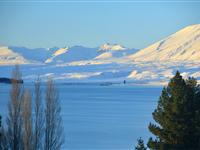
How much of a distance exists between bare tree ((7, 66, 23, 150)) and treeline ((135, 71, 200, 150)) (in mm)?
6159

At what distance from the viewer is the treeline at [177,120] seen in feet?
65.6

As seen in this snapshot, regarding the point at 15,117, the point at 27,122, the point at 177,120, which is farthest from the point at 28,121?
the point at 177,120

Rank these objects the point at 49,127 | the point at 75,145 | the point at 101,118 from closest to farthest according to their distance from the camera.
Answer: the point at 49,127, the point at 75,145, the point at 101,118

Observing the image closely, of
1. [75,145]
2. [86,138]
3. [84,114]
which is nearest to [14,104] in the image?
[75,145]

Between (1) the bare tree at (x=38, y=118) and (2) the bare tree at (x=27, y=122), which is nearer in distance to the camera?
(2) the bare tree at (x=27, y=122)

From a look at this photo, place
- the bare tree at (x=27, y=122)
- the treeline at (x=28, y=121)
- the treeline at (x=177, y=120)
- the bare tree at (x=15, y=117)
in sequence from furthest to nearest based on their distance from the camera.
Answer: the bare tree at (x=15, y=117) → the treeline at (x=28, y=121) → the bare tree at (x=27, y=122) → the treeline at (x=177, y=120)

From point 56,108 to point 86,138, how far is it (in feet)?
54.4

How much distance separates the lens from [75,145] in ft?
128

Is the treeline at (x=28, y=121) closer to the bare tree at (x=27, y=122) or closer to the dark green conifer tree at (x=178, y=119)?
the bare tree at (x=27, y=122)

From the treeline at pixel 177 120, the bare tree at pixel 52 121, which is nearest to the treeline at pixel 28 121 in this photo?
the bare tree at pixel 52 121

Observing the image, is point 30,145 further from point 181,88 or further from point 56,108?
point 181,88

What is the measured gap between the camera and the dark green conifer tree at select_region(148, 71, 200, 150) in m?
20.0

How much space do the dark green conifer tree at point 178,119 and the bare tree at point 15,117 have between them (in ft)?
20.5

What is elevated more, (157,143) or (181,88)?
(181,88)
